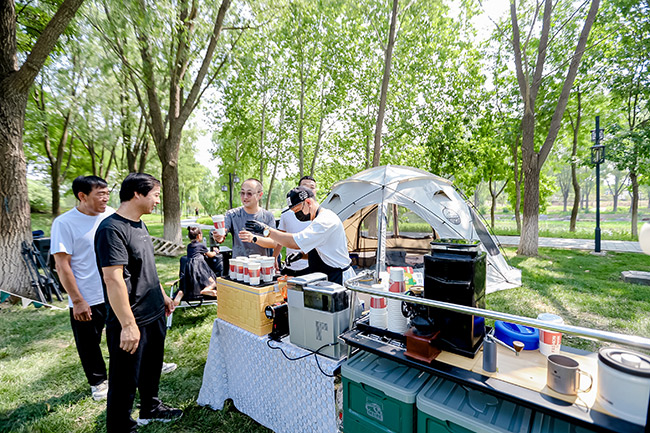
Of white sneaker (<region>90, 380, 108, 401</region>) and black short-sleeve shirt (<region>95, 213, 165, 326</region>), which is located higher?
black short-sleeve shirt (<region>95, 213, 165, 326</region>)

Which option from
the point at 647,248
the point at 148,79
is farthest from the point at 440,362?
the point at 148,79

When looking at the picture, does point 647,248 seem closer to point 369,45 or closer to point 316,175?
point 369,45

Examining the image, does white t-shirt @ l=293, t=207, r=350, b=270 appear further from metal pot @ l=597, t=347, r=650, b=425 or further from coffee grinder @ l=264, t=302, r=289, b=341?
metal pot @ l=597, t=347, r=650, b=425

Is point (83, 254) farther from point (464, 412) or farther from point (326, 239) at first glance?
point (464, 412)

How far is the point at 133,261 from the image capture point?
2.08 meters

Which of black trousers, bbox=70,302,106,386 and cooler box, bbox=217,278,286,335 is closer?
cooler box, bbox=217,278,286,335

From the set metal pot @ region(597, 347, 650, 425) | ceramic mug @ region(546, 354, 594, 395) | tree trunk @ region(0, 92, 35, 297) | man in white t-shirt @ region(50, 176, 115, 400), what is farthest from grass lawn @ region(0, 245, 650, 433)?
metal pot @ region(597, 347, 650, 425)

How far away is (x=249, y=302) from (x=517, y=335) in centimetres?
185

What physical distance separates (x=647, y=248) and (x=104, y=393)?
14.3 ft

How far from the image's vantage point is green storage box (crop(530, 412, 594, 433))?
121 centimetres

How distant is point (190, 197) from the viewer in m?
33.2

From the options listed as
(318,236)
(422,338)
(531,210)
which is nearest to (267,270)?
(318,236)

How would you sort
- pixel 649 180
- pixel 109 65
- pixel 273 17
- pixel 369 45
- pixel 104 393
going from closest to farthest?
1. pixel 104 393
2. pixel 109 65
3. pixel 273 17
4. pixel 649 180
5. pixel 369 45

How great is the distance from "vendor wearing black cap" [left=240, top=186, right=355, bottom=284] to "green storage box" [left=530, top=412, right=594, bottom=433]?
1.72 meters
